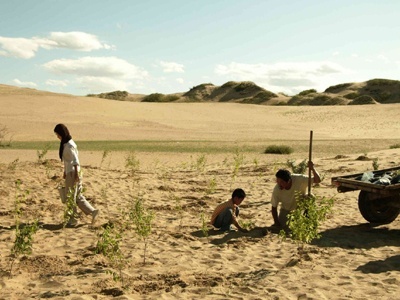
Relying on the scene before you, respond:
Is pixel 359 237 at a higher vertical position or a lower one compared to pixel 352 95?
lower

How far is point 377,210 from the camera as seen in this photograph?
9.07 m

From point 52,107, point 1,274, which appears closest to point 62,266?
point 1,274

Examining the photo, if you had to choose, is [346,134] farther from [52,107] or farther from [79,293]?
[79,293]

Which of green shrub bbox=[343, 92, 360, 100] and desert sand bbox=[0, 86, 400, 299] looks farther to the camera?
green shrub bbox=[343, 92, 360, 100]

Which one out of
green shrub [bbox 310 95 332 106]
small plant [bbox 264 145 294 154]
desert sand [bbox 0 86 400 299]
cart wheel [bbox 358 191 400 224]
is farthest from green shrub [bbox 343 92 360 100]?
cart wheel [bbox 358 191 400 224]

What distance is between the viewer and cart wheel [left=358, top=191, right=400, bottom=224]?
29.5 feet

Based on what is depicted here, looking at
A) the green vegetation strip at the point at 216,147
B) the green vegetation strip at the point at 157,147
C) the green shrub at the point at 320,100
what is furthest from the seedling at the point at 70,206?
the green shrub at the point at 320,100

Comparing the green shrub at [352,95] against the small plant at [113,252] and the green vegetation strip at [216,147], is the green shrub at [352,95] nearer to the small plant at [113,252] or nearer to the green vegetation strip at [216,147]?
the green vegetation strip at [216,147]

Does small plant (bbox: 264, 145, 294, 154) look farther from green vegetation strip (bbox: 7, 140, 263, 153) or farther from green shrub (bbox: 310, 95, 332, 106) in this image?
green shrub (bbox: 310, 95, 332, 106)

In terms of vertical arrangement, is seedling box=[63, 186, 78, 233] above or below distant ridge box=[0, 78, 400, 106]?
below

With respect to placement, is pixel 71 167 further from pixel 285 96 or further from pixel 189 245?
pixel 285 96

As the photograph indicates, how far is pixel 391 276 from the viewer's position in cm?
624

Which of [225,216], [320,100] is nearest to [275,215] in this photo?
[225,216]

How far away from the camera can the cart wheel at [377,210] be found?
898 cm
